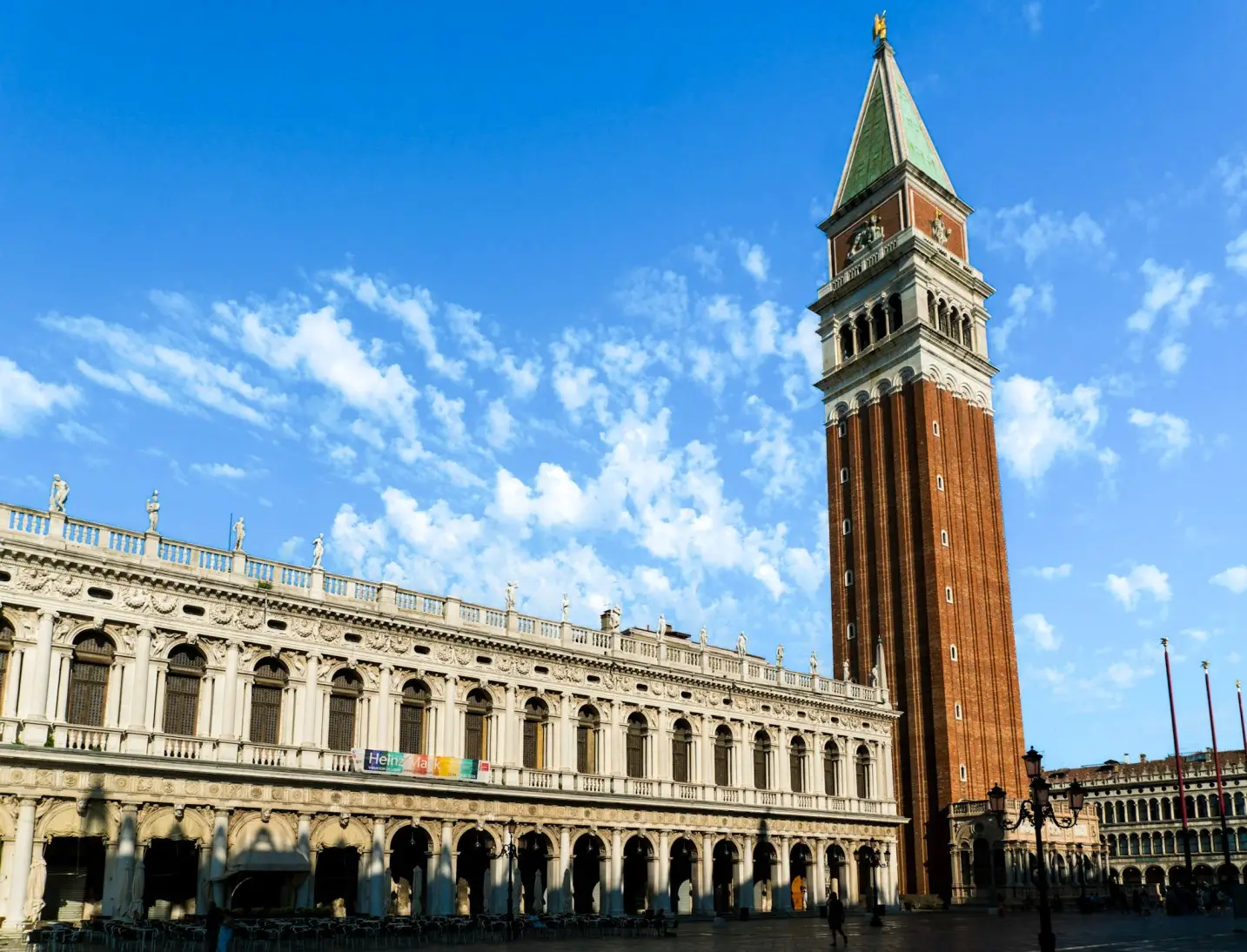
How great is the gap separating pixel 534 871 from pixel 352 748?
35.2ft

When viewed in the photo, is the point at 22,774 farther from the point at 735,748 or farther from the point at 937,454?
the point at 937,454

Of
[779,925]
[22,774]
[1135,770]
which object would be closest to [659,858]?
[779,925]

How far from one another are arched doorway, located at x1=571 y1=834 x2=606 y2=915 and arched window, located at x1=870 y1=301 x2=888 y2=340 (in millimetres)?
40259

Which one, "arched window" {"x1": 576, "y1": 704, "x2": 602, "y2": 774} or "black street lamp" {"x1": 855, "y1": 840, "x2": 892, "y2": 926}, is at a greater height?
"arched window" {"x1": 576, "y1": 704, "x2": 602, "y2": 774}

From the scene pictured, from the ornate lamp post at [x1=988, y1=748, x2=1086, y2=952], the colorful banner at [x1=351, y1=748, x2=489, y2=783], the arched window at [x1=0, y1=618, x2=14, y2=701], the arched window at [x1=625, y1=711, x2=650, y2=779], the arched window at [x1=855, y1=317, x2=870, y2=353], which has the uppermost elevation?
the arched window at [x1=855, y1=317, x2=870, y2=353]

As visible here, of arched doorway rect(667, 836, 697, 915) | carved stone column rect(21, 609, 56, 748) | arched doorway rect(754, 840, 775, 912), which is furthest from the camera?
arched doorway rect(754, 840, 775, 912)

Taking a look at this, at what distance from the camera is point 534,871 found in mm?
48094

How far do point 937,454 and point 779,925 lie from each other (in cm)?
3435

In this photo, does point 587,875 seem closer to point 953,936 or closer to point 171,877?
point 953,936

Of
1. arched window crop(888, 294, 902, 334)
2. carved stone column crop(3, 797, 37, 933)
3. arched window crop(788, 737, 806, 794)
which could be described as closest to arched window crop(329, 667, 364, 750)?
carved stone column crop(3, 797, 37, 933)

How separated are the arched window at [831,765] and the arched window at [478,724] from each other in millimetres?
21330

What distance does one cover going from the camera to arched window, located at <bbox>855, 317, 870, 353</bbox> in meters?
76.9

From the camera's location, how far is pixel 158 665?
38.0 metres

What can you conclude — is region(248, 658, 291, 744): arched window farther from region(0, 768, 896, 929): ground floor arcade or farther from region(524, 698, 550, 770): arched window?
region(524, 698, 550, 770): arched window
